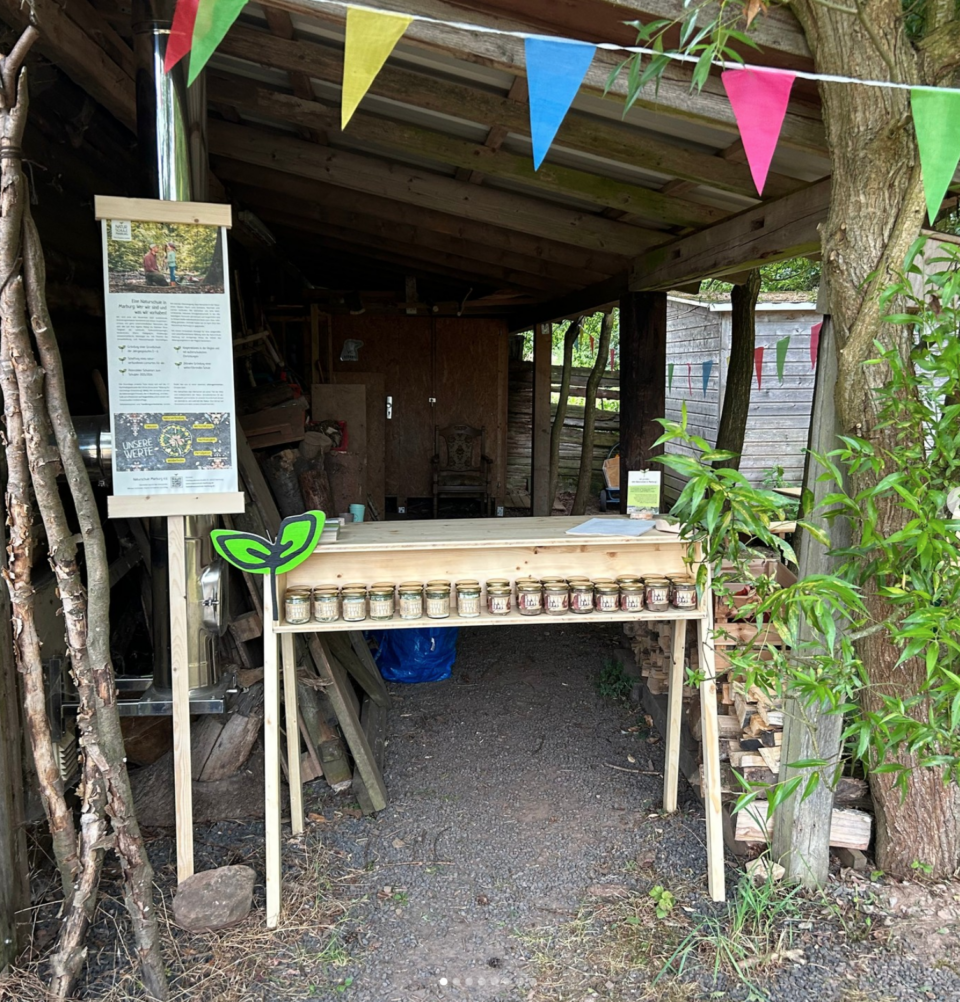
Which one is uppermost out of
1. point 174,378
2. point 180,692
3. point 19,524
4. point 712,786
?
point 174,378

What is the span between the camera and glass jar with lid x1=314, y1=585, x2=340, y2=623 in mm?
2424

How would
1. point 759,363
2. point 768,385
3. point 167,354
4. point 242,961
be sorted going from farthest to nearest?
point 768,385
point 759,363
point 167,354
point 242,961

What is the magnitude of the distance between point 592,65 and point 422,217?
290 cm

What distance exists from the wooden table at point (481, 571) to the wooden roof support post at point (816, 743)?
0.83 feet

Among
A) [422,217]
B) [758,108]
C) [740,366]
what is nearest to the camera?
[758,108]

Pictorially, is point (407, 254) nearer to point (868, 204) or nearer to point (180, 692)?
point (868, 204)

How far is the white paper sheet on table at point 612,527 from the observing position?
8.57ft

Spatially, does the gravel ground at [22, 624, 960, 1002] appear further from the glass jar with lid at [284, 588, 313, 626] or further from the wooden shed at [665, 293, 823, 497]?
the wooden shed at [665, 293, 823, 497]

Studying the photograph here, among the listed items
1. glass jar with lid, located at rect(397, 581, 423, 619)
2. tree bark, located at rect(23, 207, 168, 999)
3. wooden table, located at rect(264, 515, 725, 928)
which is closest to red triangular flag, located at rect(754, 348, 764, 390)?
wooden table, located at rect(264, 515, 725, 928)

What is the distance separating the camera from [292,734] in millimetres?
2816

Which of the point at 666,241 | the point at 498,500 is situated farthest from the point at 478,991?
the point at 498,500

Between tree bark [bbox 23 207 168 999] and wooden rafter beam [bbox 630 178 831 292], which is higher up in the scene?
wooden rafter beam [bbox 630 178 831 292]

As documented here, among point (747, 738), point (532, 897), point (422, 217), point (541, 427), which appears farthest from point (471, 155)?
point (541, 427)

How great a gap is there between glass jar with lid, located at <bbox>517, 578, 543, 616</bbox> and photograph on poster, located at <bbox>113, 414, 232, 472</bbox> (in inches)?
40.3
